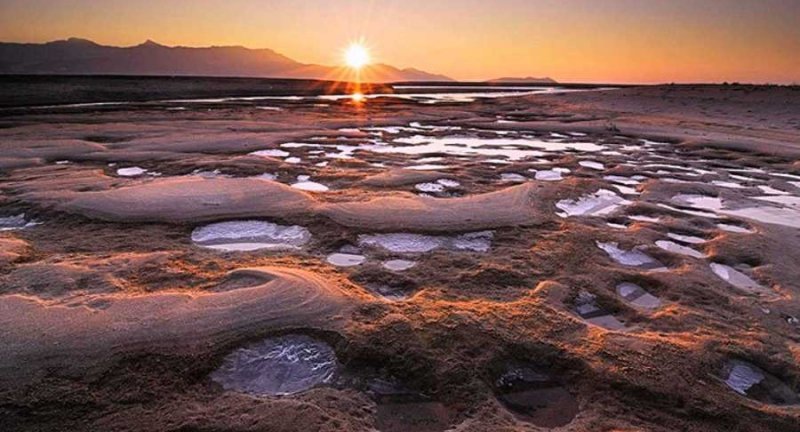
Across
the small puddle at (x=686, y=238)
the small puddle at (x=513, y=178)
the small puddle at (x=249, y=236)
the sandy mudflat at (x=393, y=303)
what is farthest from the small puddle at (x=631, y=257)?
the small puddle at (x=513, y=178)

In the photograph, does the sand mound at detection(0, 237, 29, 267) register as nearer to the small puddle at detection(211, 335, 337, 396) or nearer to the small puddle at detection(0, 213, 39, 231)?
the small puddle at detection(0, 213, 39, 231)

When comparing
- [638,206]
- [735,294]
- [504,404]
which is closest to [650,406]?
[504,404]

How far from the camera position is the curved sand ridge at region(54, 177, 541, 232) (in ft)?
17.3

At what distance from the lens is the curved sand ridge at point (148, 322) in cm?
274

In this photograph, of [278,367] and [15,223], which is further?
[15,223]

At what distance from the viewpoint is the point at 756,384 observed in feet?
9.48

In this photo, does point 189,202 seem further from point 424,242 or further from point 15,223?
point 424,242

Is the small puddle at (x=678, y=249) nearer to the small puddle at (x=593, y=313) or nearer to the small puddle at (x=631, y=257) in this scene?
the small puddle at (x=631, y=257)

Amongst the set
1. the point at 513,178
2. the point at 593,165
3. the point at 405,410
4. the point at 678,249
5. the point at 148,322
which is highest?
the point at 593,165

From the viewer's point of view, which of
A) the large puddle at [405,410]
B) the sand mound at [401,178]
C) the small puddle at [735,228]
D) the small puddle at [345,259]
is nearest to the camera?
the large puddle at [405,410]

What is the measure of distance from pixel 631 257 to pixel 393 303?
2612mm

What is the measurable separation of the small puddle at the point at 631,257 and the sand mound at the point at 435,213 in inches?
36.6

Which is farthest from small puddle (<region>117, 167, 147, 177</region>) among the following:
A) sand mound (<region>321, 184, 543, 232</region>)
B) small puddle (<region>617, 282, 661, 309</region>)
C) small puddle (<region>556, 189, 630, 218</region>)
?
small puddle (<region>617, 282, 661, 309</region>)

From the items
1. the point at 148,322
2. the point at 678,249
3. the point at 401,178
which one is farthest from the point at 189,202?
the point at 678,249
